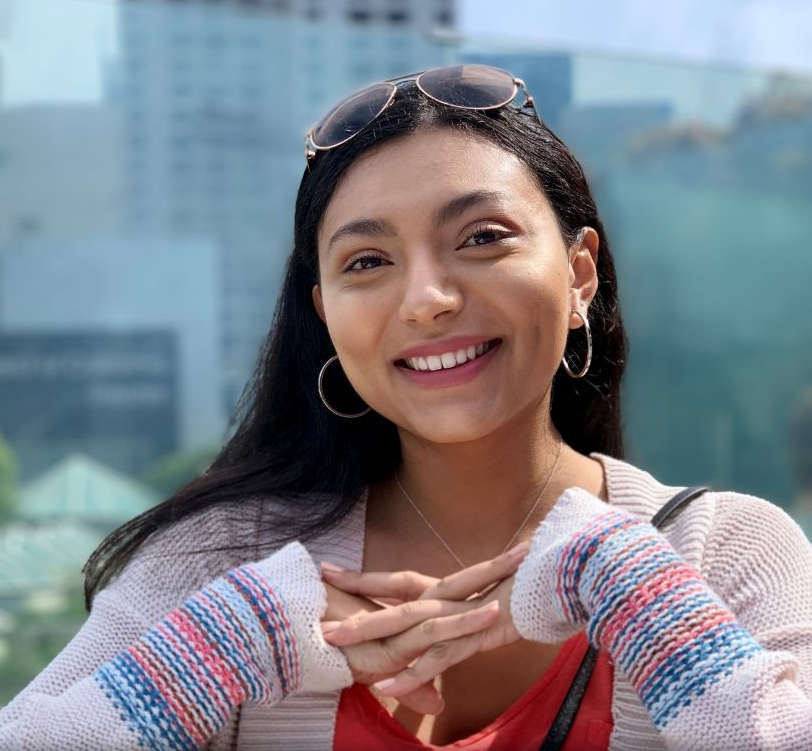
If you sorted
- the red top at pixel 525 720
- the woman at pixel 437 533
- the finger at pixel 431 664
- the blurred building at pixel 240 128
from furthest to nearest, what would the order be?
the blurred building at pixel 240 128 → the red top at pixel 525 720 → the finger at pixel 431 664 → the woman at pixel 437 533

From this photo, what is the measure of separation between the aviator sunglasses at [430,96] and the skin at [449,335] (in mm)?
72

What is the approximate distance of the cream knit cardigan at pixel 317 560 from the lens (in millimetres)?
1829

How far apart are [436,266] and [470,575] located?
0.50m

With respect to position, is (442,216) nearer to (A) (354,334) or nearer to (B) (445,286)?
(B) (445,286)

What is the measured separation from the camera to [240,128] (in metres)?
8.41

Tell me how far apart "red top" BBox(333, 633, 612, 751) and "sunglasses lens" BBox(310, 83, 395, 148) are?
37.7 inches

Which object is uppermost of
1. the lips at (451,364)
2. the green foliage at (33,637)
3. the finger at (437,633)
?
the lips at (451,364)

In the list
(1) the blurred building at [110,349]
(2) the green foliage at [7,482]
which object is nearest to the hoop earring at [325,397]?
(2) the green foliage at [7,482]

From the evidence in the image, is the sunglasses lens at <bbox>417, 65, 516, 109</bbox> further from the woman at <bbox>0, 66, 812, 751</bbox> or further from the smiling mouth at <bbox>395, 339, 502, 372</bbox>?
the smiling mouth at <bbox>395, 339, 502, 372</bbox>

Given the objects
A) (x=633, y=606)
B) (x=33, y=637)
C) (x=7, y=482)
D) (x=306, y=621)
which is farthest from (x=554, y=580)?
(x=7, y=482)

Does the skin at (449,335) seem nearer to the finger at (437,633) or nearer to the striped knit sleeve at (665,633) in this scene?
the finger at (437,633)

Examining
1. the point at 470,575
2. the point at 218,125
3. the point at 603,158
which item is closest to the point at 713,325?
the point at 603,158

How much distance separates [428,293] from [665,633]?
0.64 meters

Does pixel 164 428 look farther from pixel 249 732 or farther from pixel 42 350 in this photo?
pixel 249 732
